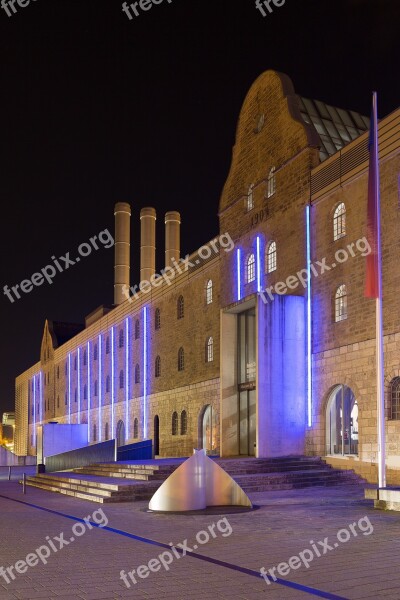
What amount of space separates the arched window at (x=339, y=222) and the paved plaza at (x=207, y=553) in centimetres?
949

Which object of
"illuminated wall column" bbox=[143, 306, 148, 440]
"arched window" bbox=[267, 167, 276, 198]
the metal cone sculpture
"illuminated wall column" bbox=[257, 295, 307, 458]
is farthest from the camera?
"illuminated wall column" bbox=[143, 306, 148, 440]

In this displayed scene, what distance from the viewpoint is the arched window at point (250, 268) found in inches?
1116

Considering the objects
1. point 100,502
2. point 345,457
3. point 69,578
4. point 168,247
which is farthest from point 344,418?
point 168,247

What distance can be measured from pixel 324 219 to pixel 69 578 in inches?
686

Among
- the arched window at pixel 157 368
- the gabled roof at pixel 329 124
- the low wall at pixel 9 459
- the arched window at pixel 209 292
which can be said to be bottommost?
the low wall at pixel 9 459

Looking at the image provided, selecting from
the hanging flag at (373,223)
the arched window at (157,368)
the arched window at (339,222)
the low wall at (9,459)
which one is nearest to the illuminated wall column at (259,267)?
the arched window at (339,222)

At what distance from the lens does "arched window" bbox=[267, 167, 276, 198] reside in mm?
26953

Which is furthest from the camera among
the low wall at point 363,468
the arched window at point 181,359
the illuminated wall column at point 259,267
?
the arched window at point 181,359

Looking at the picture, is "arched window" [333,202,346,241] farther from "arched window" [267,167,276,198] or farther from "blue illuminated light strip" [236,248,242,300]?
"blue illuminated light strip" [236,248,242,300]

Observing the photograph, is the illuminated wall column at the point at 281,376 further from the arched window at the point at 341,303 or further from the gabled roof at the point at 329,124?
the gabled roof at the point at 329,124

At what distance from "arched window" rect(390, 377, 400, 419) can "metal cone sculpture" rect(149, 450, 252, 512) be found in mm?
6377

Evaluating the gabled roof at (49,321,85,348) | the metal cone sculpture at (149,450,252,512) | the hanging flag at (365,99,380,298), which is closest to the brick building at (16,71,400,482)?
the hanging flag at (365,99,380,298)

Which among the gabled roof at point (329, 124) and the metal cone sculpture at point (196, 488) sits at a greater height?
the gabled roof at point (329, 124)

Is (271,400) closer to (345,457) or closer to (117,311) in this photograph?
(345,457)
